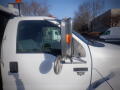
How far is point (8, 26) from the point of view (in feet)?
11.0

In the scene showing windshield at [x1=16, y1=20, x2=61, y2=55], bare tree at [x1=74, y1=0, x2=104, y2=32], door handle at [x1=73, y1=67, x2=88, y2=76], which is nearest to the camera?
door handle at [x1=73, y1=67, x2=88, y2=76]

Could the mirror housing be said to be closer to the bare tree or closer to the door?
the door

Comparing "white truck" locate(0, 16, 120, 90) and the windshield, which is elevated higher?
the windshield

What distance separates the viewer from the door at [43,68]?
3051 millimetres

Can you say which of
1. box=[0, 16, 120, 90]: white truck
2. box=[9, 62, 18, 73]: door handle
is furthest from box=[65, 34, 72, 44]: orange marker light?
box=[9, 62, 18, 73]: door handle

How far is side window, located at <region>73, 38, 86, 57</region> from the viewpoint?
3.13 meters

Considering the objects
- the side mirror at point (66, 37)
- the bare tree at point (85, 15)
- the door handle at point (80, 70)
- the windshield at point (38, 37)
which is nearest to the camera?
the side mirror at point (66, 37)

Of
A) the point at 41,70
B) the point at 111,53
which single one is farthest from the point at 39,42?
the point at 111,53

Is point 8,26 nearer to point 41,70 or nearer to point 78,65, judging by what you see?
point 41,70

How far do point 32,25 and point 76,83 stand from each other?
1.27 meters


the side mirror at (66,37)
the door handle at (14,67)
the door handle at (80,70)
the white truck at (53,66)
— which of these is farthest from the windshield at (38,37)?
the side mirror at (66,37)

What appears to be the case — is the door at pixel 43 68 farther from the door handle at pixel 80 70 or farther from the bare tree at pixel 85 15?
the bare tree at pixel 85 15

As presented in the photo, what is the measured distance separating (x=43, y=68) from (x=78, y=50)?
660mm

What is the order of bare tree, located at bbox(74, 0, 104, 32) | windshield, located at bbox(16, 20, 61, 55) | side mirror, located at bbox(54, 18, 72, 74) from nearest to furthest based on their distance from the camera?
side mirror, located at bbox(54, 18, 72, 74) → windshield, located at bbox(16, 20, 61, 55) → bare tree, located at bbox(74, 0, 104, 32)
